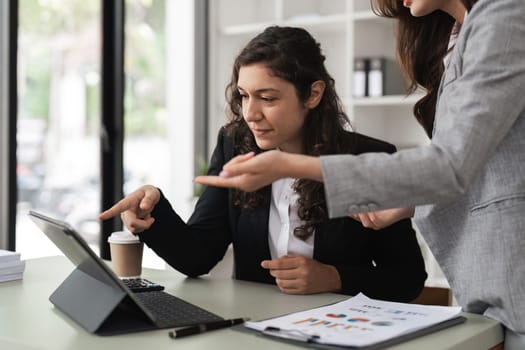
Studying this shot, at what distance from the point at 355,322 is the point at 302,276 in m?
0.35

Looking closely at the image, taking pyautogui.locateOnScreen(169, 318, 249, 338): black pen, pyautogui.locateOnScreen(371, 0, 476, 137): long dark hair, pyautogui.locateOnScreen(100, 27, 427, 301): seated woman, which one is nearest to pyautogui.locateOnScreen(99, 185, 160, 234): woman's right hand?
pyautogui.locateOnScreen(100, 27, 427, 301): seated woman

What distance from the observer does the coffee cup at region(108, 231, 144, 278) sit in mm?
1727

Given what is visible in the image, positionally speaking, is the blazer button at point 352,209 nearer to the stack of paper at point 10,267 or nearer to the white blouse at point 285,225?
the white blouse at point 285,225

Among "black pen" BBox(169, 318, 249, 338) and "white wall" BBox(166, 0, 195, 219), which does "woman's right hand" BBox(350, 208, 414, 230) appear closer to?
"black pen" BBox(169, 318, 249, 338)

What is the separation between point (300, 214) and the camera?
1868 mm

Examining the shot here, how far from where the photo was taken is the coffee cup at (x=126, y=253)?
1727mm

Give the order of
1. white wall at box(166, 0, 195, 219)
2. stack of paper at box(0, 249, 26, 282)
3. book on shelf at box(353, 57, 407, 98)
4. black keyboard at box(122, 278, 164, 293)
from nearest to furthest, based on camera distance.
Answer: black keyboard at box(122, 278, 164, 293) < stack of paper at box(0, 249, 26, 282) < book on shelf at box(353, 57, 407, 98) < white wall at box(166, 0, 195, 219)

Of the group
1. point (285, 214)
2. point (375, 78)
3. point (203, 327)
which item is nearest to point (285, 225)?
point (285, 214)

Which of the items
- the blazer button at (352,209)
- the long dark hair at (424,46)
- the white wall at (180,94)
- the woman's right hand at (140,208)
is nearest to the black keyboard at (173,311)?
the woman's right hand at (140,208)

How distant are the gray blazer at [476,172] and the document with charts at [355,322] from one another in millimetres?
108

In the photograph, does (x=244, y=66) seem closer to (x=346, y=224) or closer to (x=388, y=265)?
(x=346, y=224)

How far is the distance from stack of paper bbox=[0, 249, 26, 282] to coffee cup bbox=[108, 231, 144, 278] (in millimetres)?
219

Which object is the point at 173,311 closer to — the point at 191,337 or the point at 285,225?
the point at 191,337

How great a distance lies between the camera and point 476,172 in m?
1.16
